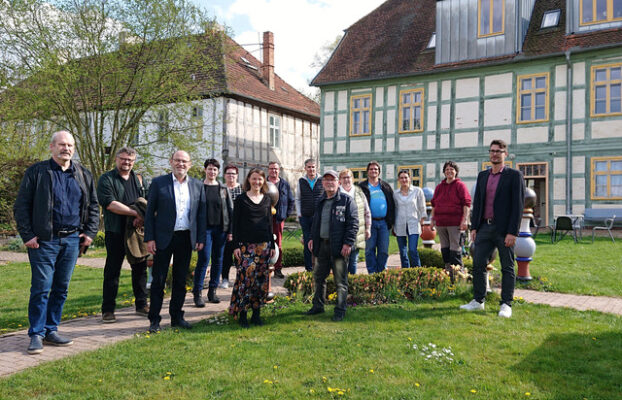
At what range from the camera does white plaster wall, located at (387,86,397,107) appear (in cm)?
2191

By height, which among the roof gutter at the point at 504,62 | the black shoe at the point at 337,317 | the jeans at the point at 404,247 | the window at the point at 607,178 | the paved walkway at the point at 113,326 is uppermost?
the roof gutter at the point at 504,62

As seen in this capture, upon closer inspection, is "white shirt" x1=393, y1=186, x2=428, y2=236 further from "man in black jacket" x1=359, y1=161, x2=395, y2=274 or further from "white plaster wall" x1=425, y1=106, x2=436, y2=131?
"white plaster wall" x1=425, y1=106, x2=436, y2=131

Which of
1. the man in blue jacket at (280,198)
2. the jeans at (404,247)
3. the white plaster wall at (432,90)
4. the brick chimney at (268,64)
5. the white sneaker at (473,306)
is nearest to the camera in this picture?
the white sneaker at (473,306)

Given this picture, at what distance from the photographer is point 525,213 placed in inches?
324

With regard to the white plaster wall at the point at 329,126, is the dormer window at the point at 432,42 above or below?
above

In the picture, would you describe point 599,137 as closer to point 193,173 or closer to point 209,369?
point 193,173

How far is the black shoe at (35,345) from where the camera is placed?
4.98 m

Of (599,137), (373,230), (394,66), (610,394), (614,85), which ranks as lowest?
(610,394)

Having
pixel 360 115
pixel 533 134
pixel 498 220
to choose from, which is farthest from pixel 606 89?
pixel 498 220

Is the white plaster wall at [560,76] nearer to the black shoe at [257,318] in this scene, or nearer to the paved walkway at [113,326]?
the paved walkway at [113,326]

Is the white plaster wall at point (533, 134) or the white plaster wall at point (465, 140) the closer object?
the white plaster wall at point (533, 134)

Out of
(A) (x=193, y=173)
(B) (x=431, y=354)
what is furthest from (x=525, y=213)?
(A) (x=193, y=173)

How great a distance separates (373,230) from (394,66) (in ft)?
49.6

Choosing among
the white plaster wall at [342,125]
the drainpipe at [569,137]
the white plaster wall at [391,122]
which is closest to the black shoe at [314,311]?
the drainpipe at [569,137]
